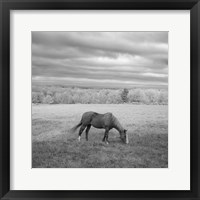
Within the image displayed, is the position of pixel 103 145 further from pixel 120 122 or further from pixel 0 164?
pixel 0 164

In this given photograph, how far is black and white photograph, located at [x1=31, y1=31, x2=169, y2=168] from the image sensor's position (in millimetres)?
3281

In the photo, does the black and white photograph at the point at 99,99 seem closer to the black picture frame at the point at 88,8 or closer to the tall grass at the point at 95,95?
the tall grass at the point at 95,95

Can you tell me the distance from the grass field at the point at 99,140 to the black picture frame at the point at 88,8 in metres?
0.37

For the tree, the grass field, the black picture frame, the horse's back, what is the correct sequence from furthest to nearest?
the tree → the horse's back → the grass field → the black picture frame

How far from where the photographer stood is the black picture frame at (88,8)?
10.2ft

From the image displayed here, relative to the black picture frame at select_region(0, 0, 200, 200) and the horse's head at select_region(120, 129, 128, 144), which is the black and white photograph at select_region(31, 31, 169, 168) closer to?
the horse's head at select_region(120, 129, 128, 144)

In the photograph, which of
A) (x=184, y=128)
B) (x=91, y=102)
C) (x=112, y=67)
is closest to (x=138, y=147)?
(x=184, y=128)

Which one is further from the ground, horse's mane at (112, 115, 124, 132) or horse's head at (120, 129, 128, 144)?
horse's mane at (112, 115, 124, 132)

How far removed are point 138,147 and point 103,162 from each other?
0.58 m

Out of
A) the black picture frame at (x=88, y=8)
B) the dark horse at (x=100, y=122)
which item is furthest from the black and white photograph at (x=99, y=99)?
the black picture frame at (x=88, y=8)

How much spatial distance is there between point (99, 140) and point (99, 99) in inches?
25.2

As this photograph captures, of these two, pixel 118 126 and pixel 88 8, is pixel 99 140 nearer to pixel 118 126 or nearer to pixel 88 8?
pixel 118 126

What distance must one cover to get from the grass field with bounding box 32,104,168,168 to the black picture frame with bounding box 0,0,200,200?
37cm

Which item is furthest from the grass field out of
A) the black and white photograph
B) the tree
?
the tree
